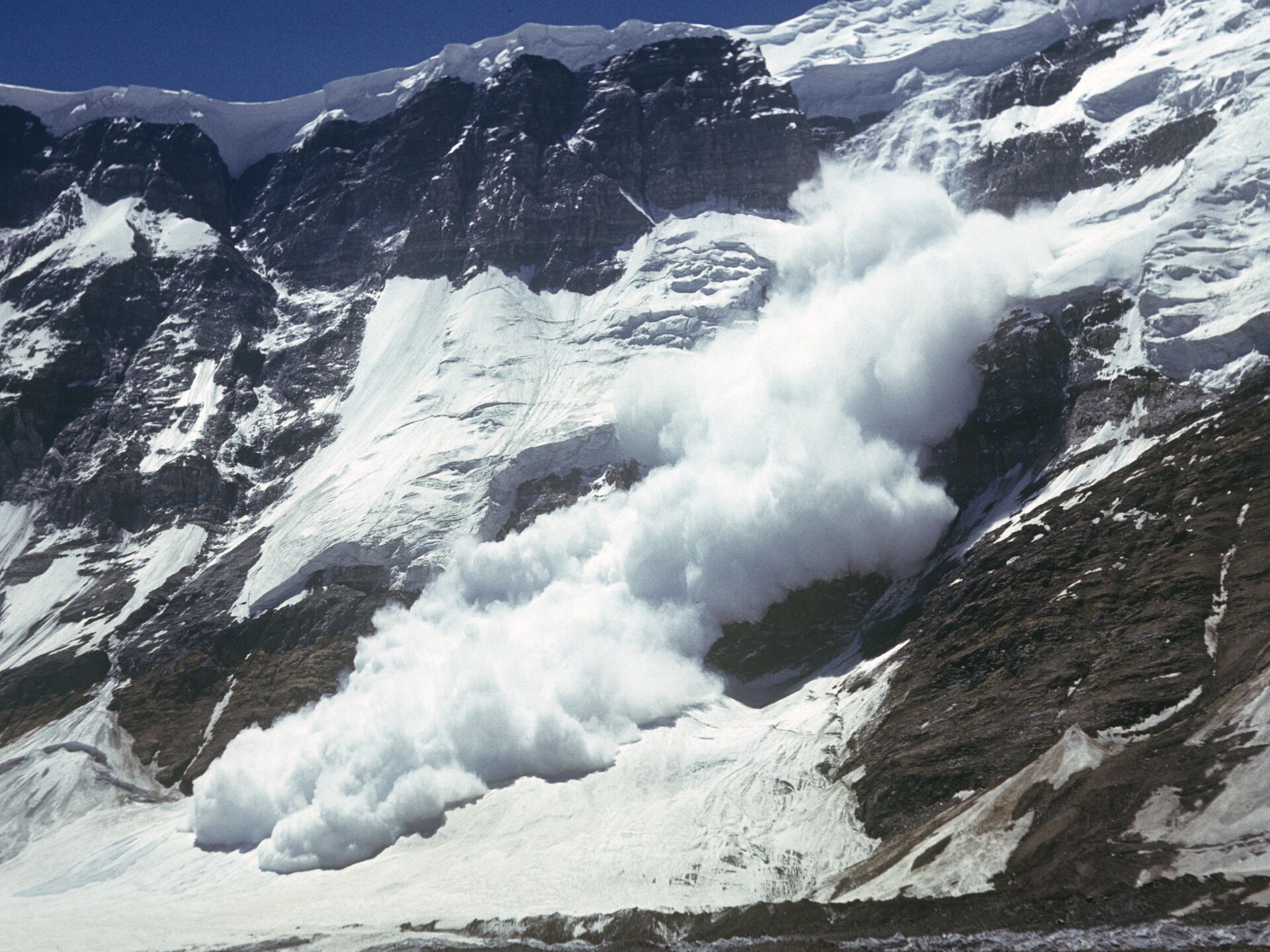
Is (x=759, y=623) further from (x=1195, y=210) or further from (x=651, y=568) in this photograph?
(x=1195, y=210)

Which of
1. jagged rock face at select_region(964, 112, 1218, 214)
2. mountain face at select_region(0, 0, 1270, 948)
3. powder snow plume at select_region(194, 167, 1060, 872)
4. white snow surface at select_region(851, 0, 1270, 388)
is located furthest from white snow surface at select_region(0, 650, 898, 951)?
jagged rock face at select_region(964, 112, 1218, 214)

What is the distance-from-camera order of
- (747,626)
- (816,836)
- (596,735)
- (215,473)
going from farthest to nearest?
1. (215,473)
2. (747,626)
3. (596,735)
4. (816,836)

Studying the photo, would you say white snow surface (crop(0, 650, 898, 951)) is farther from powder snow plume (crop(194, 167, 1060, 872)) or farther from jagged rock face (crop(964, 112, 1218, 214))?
jagged rock face (crop(964, 112, 1218, 214))

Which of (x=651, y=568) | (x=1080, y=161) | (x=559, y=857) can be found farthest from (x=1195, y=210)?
(x=559, y=857)

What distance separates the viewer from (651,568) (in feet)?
516

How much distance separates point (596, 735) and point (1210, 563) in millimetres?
65524

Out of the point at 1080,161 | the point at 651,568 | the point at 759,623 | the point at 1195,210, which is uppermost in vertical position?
the point at 1080,161

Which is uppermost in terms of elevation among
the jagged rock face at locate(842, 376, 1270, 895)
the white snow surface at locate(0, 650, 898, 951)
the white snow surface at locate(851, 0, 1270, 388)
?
the white snow surface at locate(851, 0, 1270, 388)

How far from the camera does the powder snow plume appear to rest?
444 feet

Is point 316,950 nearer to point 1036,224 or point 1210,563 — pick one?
point 1210,563

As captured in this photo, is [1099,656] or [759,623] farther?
[759,623]

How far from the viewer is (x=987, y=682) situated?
370 ft

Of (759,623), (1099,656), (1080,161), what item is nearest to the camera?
(1099,656)

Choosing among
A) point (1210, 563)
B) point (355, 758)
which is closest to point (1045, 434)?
point (1210, 563)
